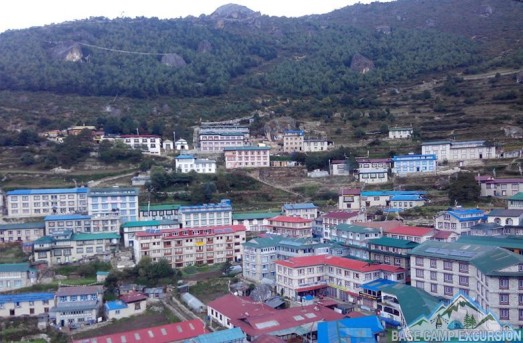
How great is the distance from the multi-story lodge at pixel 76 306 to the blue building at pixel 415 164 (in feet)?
62.2

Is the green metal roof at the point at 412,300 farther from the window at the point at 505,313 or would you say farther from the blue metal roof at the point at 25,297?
the blue metal roof at the point at 25,297

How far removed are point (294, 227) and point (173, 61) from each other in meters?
36.1

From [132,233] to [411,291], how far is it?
1319 cm

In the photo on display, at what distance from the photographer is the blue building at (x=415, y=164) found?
3088cm

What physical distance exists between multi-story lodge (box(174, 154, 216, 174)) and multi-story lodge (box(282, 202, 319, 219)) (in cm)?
675

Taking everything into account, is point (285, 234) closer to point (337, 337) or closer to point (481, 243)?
point (481, 243)

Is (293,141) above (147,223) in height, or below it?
above

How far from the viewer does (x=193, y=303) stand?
17.8 metres

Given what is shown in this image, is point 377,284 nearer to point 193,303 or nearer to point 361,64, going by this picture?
point 193,303

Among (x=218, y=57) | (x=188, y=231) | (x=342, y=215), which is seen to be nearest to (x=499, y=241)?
(x=342, y=215)

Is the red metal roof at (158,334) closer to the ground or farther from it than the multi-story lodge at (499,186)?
closer to the ground

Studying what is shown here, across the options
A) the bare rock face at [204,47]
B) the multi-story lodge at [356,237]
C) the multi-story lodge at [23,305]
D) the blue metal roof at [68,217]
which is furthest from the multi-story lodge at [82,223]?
the bare rock face at [204,47]

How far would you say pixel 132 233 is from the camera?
78.7ft

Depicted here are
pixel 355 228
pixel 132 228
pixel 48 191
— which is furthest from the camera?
pixel 48 191
